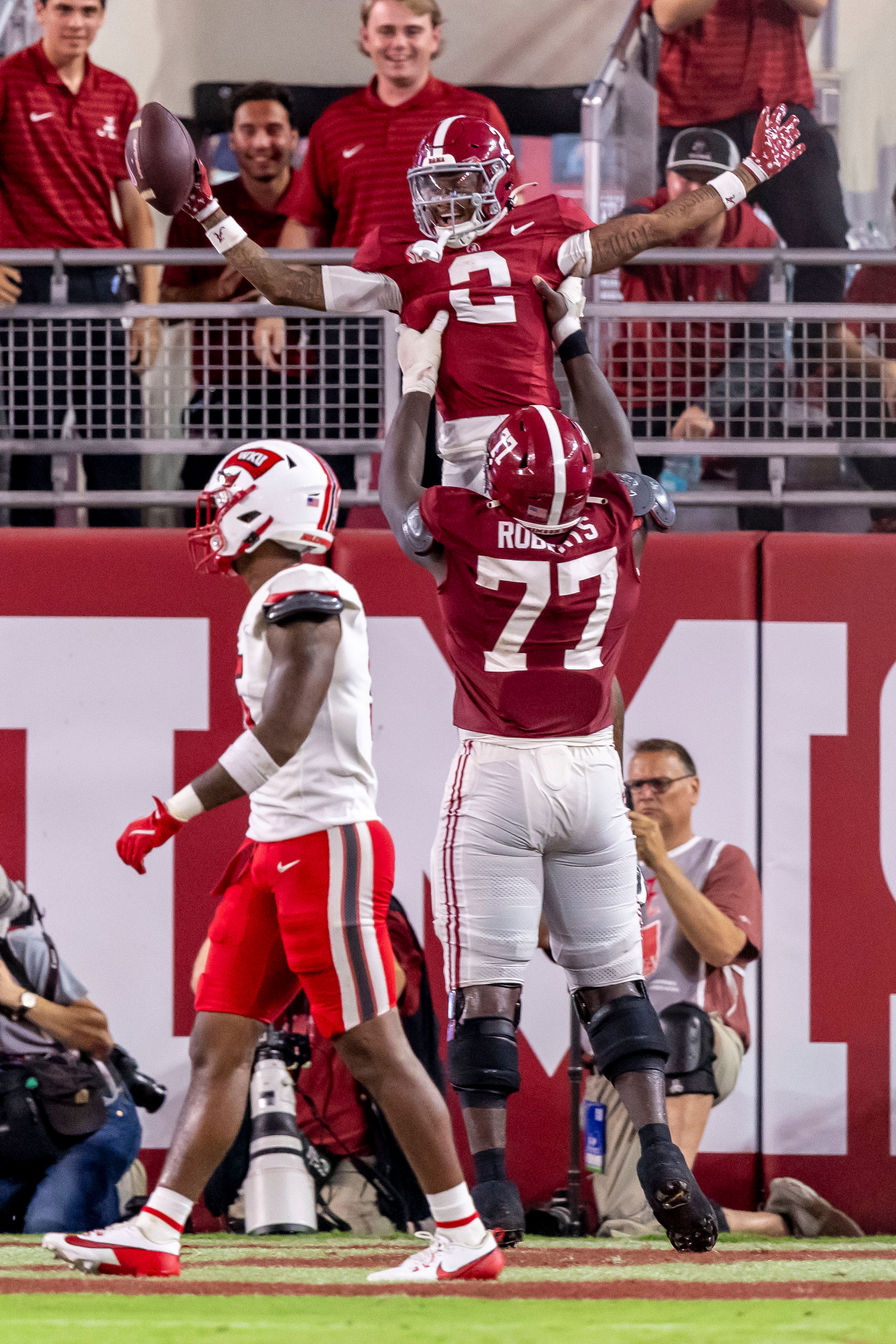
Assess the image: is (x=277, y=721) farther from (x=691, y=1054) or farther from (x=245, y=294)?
(x=245, y=294)

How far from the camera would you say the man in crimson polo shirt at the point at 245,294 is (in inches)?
228

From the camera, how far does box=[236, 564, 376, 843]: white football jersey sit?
12.4 feet

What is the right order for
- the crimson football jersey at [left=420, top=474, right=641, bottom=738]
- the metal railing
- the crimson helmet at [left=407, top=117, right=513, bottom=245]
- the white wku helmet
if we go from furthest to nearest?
the metal railing → the crimson helmet at [left=407, top=117, right=513, bottom=245] → the white wku helmet → the crimson football jersey at [left=420, top=474, right=641, bottom=738]

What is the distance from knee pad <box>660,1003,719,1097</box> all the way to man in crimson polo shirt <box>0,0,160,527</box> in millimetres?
2709

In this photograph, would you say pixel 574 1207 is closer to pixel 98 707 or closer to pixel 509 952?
pixel 509 952

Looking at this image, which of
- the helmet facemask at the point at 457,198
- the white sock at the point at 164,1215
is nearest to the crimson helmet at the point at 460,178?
the helmet facemask at the point at 457,198

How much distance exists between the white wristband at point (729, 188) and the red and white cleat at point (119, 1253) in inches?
122

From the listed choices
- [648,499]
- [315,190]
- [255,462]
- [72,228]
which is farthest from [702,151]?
[255,462]

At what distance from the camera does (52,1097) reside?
212 inches

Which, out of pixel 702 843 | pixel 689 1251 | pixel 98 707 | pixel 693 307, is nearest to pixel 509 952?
pixel 689 1251

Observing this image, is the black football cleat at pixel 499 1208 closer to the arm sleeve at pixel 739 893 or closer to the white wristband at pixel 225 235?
the arm sleeve at pixel 739 893

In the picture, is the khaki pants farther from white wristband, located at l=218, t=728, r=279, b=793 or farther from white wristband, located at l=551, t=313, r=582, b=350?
white wristband, located at l=551, t=313, r=582, b=350

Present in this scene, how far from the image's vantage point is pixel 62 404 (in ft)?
19.5

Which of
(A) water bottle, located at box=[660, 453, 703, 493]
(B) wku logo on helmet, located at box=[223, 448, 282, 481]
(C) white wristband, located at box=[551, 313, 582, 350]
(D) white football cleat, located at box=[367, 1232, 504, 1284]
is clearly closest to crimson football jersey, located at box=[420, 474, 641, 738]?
(B) wku logo on helmet, located at box=[223, 448, 282, 481]
